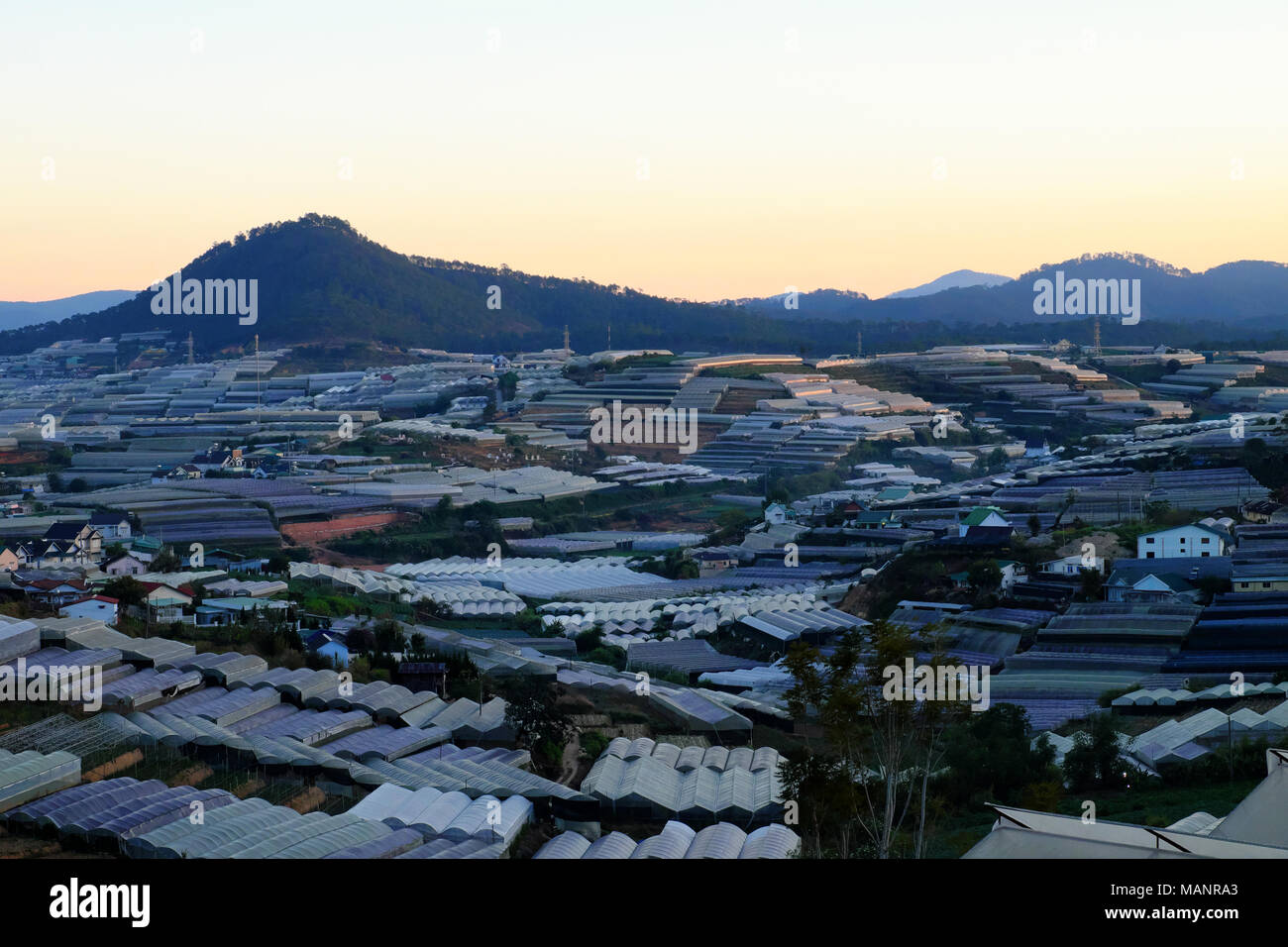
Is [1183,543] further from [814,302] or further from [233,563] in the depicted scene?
[814,302]

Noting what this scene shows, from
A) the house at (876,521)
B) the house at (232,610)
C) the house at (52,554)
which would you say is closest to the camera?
the house at (232,610)

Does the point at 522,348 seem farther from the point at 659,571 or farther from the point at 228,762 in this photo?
the point at 228,762

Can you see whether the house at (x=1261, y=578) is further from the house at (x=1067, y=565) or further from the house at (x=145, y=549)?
the house at (x=145, y=549)

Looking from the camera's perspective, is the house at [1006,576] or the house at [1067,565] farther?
the house at [1067,565]

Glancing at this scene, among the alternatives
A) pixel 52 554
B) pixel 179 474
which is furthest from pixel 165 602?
pixel 179 474

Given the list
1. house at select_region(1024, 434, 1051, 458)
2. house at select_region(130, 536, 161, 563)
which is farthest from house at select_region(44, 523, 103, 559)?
house at select_region(1024, 434, 1051, 458)

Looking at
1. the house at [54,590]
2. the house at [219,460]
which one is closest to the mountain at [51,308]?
the house at [219,460]

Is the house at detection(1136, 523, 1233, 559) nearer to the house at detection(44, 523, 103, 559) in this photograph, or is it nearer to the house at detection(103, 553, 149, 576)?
the house at detection(103, 553, 149, 576)
